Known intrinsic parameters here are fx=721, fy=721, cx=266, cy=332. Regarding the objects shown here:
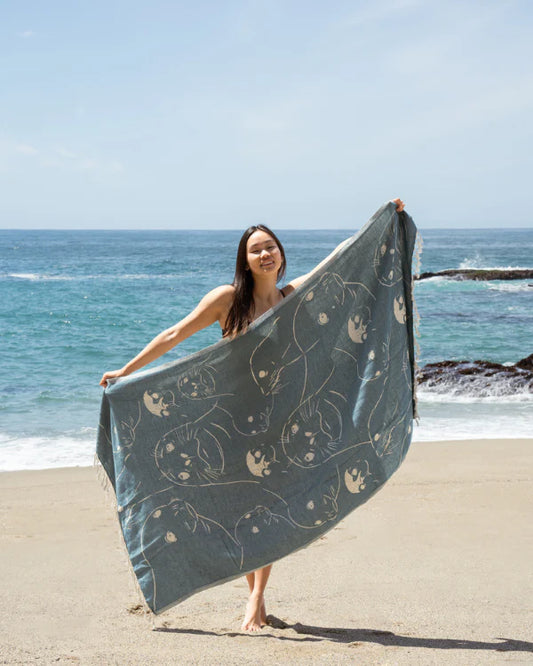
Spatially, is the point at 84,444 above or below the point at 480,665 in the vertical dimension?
below

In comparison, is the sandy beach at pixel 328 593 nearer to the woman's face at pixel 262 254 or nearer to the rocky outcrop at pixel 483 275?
the woman's face at pixel 262 254

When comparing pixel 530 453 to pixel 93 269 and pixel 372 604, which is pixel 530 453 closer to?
pixel 372 604

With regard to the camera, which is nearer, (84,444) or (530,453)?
(530,453)

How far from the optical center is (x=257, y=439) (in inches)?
120

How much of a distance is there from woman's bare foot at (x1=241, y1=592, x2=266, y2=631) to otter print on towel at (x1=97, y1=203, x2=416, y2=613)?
228 mm

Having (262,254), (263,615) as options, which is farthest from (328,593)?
(262,254)

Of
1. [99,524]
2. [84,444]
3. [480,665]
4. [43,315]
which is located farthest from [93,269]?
[480,665]

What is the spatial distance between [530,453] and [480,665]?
4.11m

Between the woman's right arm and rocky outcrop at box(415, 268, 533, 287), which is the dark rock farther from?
the woman's right arm

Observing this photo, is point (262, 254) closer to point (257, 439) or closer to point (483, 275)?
point (257, 439)

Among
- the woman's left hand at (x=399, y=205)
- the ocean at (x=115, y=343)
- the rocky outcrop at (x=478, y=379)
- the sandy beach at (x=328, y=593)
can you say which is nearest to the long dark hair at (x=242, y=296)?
the woman's left hand at (x=399, y=205)

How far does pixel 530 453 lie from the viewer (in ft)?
21.2

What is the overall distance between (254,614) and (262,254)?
5.12 feet

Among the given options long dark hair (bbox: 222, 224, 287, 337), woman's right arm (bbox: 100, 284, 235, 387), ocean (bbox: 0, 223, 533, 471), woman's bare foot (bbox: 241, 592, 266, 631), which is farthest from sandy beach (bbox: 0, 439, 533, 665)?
ocean (bbox: 0, 223, 533, 471)
